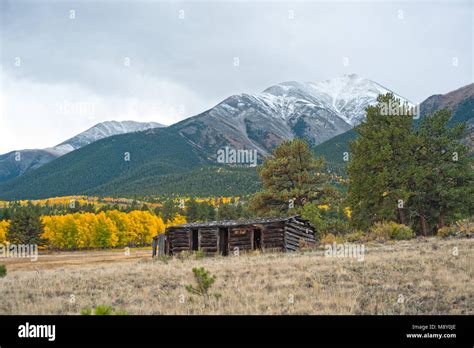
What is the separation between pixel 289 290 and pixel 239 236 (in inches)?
709

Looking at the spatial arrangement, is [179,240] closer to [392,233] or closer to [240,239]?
[240,239]

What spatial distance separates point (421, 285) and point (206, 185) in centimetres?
17533

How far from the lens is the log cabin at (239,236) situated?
89.2 feet

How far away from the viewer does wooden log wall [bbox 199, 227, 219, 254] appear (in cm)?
2864

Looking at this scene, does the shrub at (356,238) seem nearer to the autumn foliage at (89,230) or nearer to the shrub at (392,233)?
the shrub at (392,233)

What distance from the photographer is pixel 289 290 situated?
10.8 meters

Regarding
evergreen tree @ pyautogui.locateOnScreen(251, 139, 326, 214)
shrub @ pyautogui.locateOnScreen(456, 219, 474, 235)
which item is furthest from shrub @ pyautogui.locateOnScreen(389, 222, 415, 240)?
evergreen tree @ pyautogui.locateOnScreen(251, 139, 326, 214)

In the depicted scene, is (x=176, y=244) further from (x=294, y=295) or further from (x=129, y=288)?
(x=294, y=295)

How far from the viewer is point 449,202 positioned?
2833cm

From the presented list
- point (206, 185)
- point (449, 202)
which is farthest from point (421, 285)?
point (206, 185)
